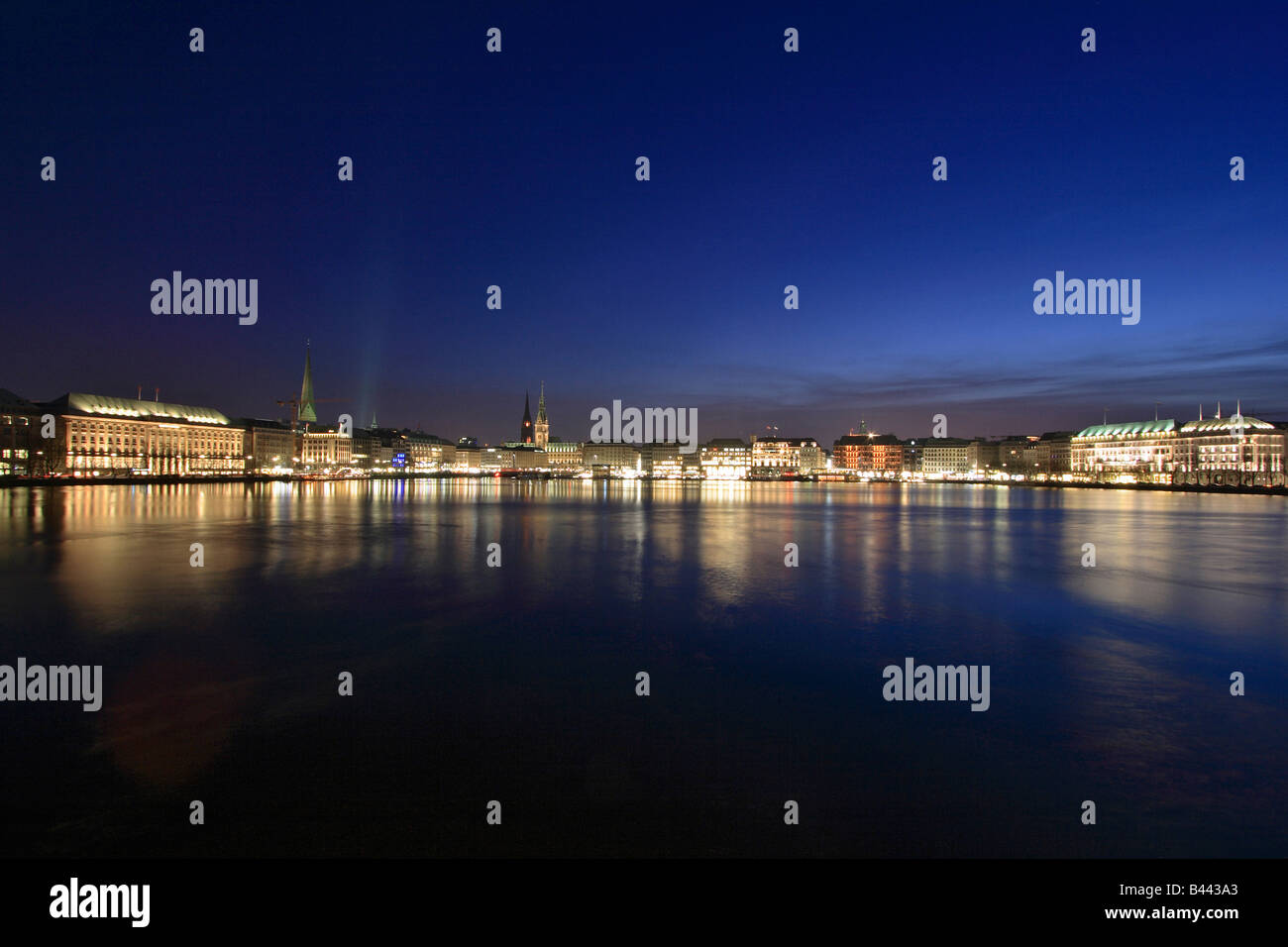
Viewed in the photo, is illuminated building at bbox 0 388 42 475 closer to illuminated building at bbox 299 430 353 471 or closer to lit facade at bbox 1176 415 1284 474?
illuminated building at bbox 299 430 353 471

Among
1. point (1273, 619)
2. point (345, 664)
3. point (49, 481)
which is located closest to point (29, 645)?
point (345, 664)

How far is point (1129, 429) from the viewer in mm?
158750

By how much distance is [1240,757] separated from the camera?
7.17m

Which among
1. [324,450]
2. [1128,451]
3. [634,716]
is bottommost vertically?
[634,716]

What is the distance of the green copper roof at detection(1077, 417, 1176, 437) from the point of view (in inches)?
5901

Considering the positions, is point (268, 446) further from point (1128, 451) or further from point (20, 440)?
point (1128, 451)

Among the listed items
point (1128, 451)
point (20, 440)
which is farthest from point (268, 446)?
point (1128, 451)

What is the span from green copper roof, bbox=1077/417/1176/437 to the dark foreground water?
163m

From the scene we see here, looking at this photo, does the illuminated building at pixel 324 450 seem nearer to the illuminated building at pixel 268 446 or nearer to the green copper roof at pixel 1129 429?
the illuminated building at pixel 268 446

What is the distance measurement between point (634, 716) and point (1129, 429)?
18831 centimetres

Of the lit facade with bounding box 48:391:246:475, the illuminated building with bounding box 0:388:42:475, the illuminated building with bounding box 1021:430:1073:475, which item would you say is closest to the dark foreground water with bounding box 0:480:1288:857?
the illuminated building with bounding box 0:388:42:475

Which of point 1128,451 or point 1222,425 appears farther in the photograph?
point 1128,451
